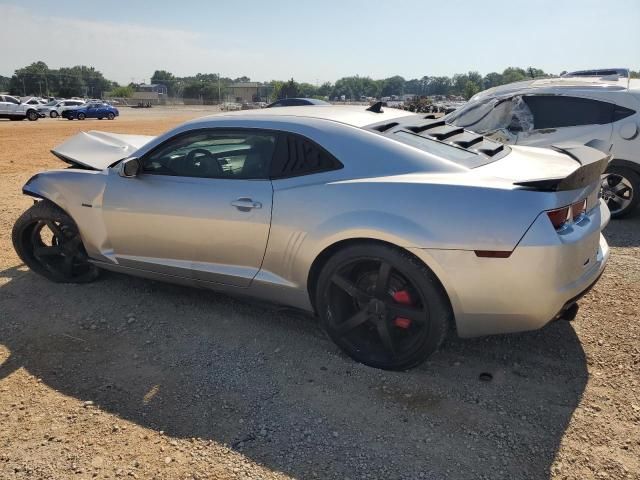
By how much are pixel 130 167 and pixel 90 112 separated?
4024cm

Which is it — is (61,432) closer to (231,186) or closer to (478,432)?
(231,186)

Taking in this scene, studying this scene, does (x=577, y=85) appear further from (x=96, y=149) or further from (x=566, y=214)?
(x=96, y=149)

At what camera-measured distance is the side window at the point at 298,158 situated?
10.3 ft

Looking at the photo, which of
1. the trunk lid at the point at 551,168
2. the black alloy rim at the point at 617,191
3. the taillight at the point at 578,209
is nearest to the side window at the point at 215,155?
the trunk lid at the point at 551,168

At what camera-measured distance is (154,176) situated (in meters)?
3.68

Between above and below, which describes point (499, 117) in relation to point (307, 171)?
above

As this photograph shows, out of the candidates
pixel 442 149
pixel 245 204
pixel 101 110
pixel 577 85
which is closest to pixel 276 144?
pixel 245 204

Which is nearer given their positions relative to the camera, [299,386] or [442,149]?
[299,386]

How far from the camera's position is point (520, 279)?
260cm

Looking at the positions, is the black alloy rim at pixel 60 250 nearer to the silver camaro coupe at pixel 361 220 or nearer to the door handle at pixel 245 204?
the silver camaro coupe at pixel 361 220

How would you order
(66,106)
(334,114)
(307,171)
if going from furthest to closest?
1. (66,106)
2. (334,114)
3. (307,171)

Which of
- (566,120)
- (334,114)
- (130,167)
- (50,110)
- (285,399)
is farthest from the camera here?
(50,110)

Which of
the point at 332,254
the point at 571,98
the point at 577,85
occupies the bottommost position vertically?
the point at 332,254

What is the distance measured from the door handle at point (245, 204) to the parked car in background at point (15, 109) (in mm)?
36699
